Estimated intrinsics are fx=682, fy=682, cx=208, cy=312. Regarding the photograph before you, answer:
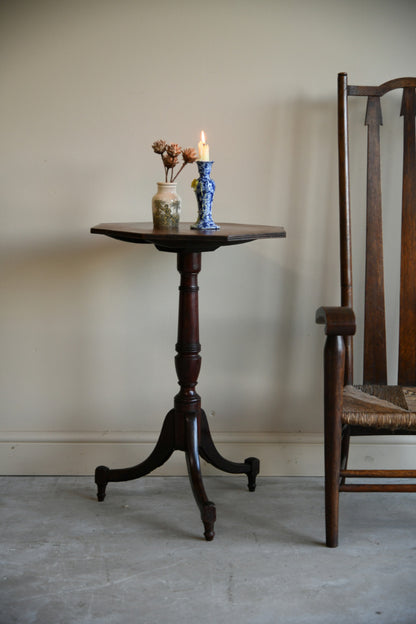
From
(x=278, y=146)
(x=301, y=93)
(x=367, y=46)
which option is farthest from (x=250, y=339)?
(x=367, y=46)

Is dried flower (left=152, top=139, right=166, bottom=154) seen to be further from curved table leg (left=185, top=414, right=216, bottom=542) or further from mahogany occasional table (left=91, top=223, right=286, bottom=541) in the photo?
curved table leg (left=185, top=414, right=216, bottom=542)

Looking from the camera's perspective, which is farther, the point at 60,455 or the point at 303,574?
the point at 60,455

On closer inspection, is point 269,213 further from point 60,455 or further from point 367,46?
point 60,455

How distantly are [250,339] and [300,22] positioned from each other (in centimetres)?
106

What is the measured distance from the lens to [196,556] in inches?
70.5

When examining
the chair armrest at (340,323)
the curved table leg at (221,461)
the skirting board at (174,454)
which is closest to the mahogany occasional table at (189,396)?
the curved table leg at (221,461)


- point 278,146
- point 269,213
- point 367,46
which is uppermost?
point 367,46

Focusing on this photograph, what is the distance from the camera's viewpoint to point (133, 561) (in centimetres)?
176

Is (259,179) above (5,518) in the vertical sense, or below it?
above

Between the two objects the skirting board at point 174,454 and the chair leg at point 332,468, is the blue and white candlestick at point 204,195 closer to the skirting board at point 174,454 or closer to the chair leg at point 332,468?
the chair leg at point 332,468

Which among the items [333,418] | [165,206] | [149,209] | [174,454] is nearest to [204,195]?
[165,206]

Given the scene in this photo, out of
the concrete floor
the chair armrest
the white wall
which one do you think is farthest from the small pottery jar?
the concrete floor

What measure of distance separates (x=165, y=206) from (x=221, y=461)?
820mm

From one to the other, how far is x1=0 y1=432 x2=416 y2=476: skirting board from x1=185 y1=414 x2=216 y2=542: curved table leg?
0.34 metres
